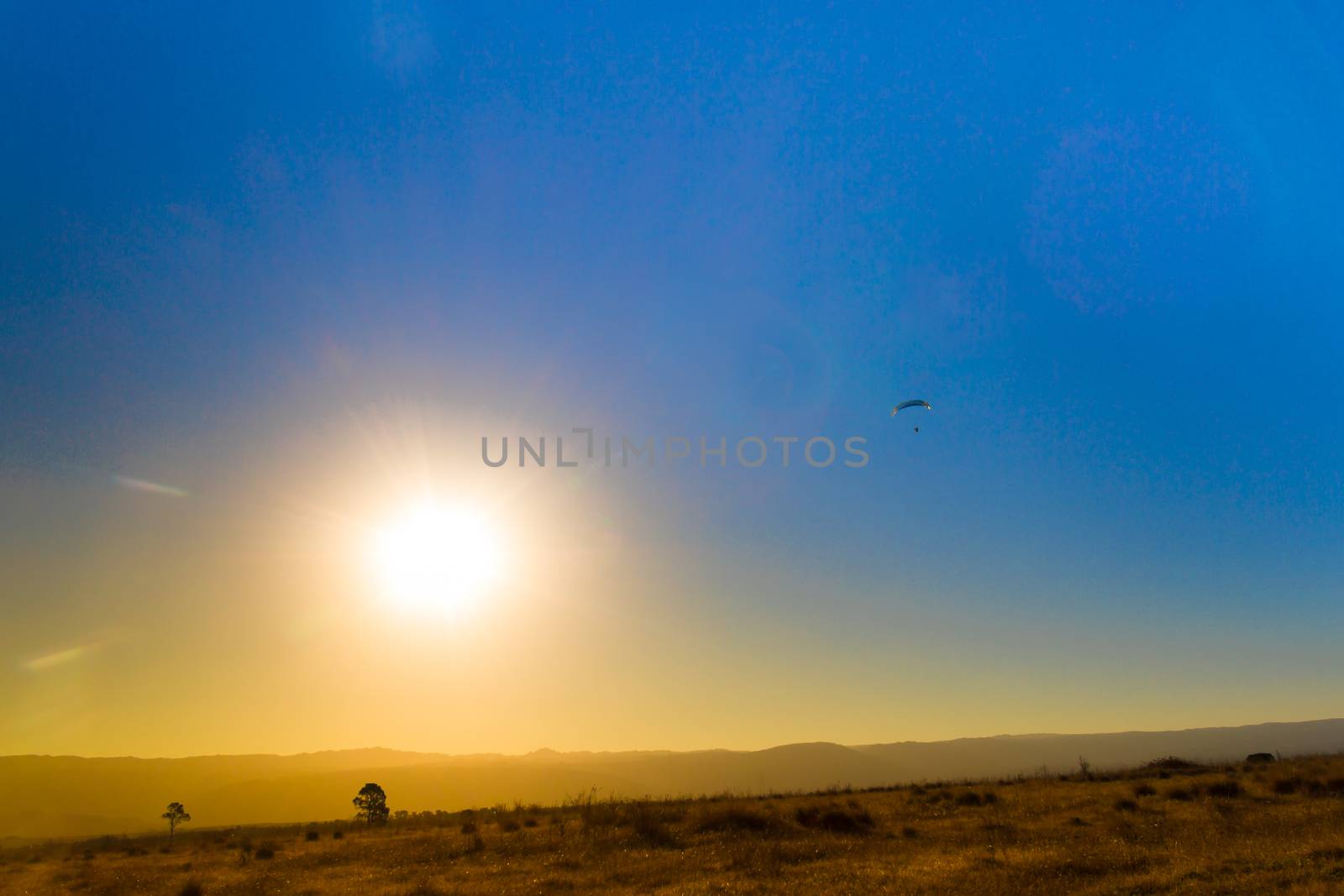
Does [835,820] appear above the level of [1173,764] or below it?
above

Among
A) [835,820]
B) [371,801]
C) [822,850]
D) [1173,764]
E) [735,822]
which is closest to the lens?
[822,850]

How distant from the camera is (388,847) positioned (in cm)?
2441

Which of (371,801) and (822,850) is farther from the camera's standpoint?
(371,801)

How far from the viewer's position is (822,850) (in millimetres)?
19906

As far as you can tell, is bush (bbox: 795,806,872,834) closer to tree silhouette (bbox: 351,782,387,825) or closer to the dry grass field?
the dry grass field

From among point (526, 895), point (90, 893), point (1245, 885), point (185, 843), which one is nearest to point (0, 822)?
point (185, 843)

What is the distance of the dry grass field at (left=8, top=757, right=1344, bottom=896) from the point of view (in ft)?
49.9

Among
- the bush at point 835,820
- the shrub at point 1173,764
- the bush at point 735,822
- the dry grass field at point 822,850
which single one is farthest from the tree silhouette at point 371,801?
the shrub at point 1173,764

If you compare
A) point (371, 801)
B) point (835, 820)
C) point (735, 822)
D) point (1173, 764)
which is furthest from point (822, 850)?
point (371, 801)

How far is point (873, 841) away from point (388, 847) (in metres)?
15.3

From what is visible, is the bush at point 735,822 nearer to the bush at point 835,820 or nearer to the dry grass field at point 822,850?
the dry grass field at point 822,850

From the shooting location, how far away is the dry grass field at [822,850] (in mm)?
15219

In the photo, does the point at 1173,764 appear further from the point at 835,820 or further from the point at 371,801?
the point at 371,801

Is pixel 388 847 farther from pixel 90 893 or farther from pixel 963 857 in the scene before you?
pixel 963 857
